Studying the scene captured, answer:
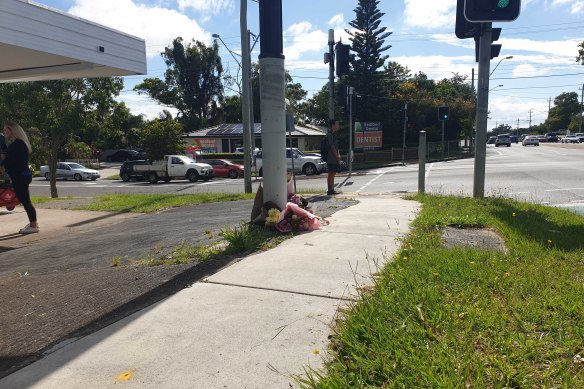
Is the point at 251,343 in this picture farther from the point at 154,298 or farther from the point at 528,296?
the point at 528,296

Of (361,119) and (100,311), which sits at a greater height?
(361,119)

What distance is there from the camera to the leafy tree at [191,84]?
65375 mm

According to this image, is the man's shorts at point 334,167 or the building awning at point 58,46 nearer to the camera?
the building awning at point 58,46

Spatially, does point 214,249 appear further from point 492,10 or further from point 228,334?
point 492,10

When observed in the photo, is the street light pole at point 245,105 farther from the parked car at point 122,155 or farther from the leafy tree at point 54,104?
the parked car at point 122,155

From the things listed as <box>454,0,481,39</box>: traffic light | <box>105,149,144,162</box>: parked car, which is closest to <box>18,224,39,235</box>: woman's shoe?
<box>454,0,481,39</box>: traffic light

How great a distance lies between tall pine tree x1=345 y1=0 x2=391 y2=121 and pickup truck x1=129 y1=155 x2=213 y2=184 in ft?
71.2

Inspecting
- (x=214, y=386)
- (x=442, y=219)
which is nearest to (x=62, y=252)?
(x=214, y=386)

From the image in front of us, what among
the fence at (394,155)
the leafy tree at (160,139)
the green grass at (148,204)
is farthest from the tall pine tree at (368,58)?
the green grass at (148,204)

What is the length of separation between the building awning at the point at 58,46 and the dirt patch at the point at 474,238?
6.67 m

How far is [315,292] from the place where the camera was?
11.8ft

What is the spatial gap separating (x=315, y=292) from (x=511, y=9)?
5923 millimetres

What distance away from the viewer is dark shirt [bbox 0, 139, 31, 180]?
7.01 meters

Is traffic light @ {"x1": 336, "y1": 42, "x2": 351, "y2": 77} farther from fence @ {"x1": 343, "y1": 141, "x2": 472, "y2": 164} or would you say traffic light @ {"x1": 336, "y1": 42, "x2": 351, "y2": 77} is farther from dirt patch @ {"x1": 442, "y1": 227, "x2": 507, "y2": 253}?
fence @ {"x1": 343, "y1": 141, "x2": 472, "y2": 164}
